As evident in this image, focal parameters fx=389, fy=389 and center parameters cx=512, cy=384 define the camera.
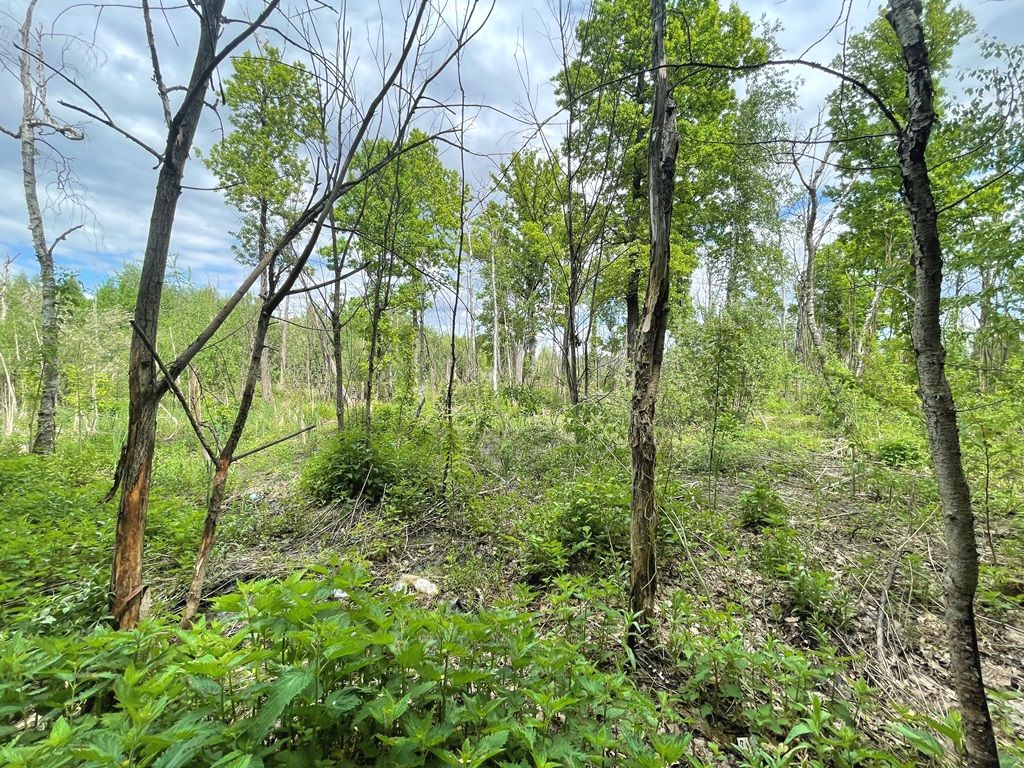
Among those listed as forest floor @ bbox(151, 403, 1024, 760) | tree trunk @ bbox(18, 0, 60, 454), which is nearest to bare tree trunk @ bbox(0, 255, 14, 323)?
tree trunk @ bbox(18, 0, 60, 454)

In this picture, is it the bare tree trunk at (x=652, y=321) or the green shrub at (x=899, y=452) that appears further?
the green shrub at (x=899, y=452)

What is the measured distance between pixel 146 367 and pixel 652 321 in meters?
2.32

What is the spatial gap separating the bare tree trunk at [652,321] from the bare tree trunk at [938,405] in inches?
35.8

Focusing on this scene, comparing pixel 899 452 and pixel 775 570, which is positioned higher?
pixel 899 452

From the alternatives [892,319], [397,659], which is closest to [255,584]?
[397,659]

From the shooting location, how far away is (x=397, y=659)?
114cm

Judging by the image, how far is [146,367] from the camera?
159cm

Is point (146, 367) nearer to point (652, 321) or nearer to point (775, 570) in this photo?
point (652, 321)

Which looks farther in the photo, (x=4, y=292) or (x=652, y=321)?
(x=4, y=292)

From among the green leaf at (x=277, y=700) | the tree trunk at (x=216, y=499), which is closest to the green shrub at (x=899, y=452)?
the green leaf at (x=277, y=700)

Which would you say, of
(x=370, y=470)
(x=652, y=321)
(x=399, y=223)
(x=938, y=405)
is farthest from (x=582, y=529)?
(x=399, y=223)

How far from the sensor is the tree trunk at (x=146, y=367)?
5.15 feet

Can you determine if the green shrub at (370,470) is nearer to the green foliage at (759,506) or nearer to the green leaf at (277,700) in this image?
the green foliage at (759,506)

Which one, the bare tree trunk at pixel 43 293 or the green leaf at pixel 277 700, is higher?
the bare tree trunk at pixel 43 293
